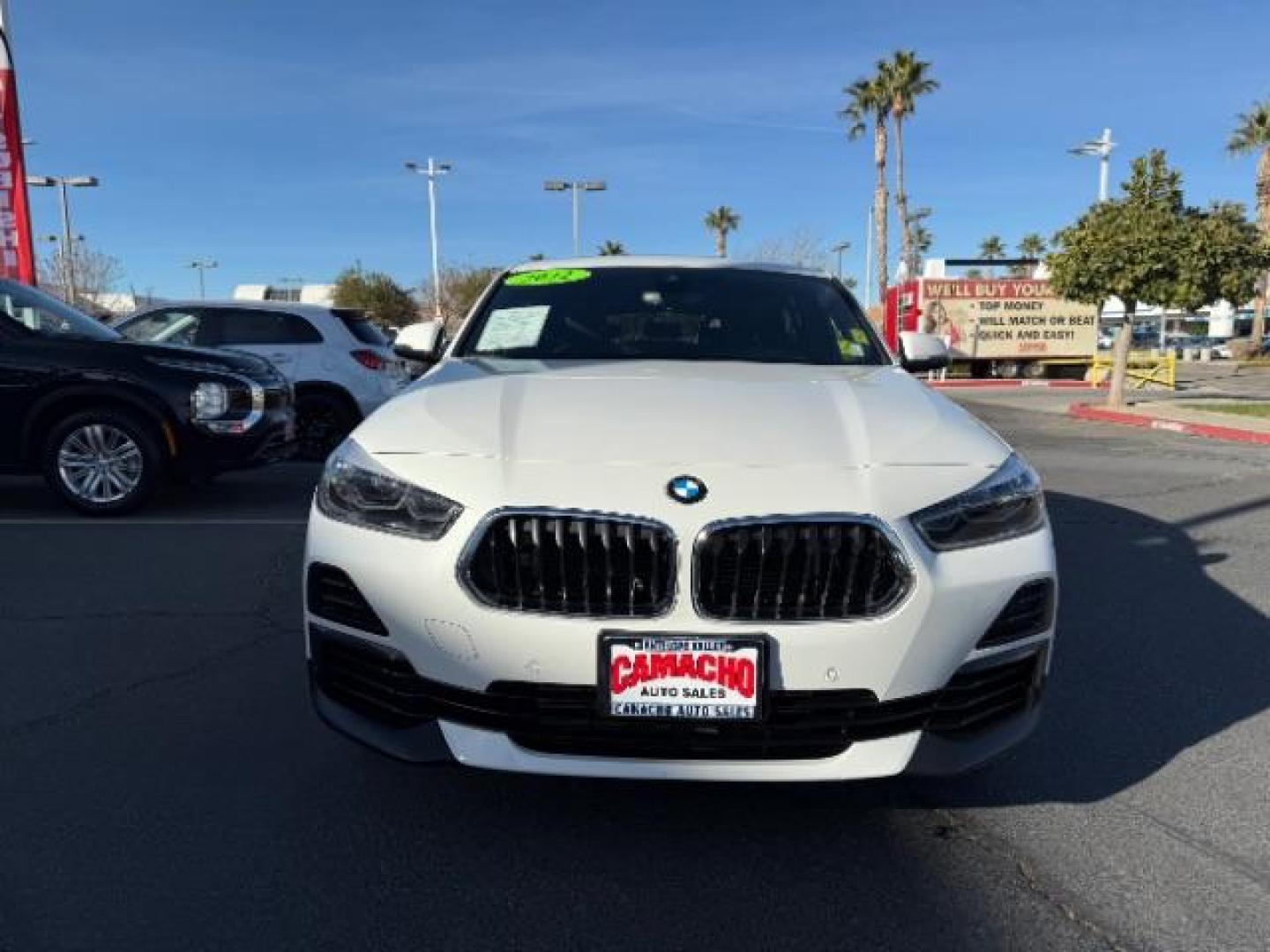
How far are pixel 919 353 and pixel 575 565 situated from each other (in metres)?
2.71

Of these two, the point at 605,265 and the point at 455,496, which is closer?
the point at 455,496

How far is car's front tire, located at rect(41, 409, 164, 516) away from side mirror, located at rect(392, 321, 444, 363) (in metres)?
3.50

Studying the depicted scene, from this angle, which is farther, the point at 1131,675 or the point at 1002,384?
the point at 1002,384

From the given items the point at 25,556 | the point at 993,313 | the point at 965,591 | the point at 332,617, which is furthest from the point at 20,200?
the point at 993,313

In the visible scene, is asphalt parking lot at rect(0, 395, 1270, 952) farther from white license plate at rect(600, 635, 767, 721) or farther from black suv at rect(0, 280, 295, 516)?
black suv at rect(0, 280, 295, 516)

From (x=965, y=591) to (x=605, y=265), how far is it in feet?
8.87

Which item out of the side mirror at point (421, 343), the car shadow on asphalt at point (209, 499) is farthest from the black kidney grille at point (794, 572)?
the car shadow on asphalt at point (209, 499)

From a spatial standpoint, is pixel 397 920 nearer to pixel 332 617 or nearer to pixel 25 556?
pixel 332 617

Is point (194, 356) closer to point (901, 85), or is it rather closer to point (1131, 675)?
point (1131, 675)

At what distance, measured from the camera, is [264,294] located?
126 ft

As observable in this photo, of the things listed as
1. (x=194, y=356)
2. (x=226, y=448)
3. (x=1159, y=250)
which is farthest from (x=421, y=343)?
(x=1159, y=250)

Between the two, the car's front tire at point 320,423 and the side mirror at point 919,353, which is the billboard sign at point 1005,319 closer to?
the car's front tire at point 320,423

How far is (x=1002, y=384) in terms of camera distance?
95.3 ft

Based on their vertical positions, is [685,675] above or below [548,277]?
below
